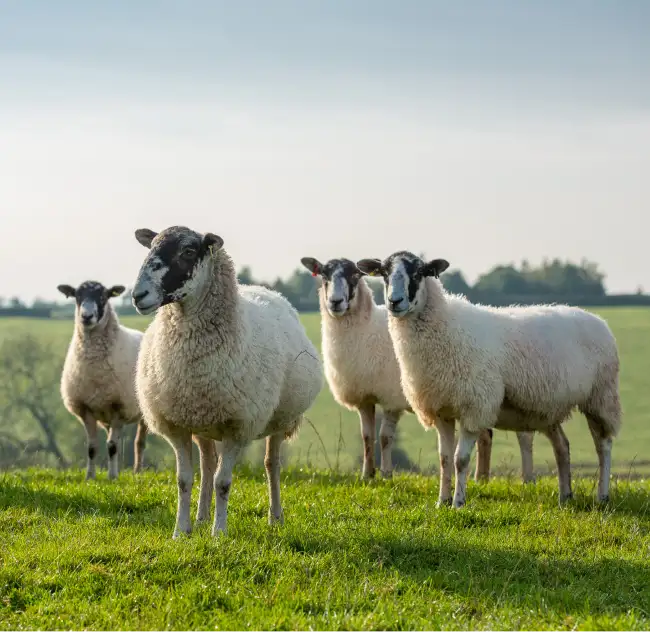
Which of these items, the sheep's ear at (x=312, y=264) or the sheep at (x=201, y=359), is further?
the sheep's ear at (x=312, y=264)

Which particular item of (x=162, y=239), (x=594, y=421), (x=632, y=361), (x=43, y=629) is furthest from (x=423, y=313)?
(x=632, y=361)

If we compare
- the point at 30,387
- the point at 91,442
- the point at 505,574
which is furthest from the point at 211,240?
the point at 30,387

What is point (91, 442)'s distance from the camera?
15.3 metres

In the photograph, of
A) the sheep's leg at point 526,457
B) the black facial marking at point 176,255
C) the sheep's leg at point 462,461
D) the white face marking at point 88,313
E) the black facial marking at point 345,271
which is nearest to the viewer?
the black facial marking at point 176,255

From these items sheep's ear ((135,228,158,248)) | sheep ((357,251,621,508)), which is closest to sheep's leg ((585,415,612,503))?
sheep ((357,251,621,508))

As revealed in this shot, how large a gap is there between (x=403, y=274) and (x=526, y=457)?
197 inches

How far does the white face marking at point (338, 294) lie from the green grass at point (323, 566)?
348 cm

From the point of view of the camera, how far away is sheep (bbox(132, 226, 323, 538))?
8508 mm

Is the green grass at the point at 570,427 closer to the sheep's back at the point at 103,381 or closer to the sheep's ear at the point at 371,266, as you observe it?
the sheep's back at the point at 103,381

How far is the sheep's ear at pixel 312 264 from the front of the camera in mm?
14414

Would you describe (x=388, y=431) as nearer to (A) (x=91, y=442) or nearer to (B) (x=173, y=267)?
(A) (x=91, y=442)

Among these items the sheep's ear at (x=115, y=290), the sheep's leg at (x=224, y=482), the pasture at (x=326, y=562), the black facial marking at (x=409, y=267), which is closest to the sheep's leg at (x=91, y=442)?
the sheep's ear at (x=115, y=290)

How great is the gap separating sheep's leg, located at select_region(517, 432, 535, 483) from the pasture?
227 cm

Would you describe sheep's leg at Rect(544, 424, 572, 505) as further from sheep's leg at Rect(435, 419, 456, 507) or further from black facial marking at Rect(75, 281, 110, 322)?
black facial marking at Rect(75, 281, 110, 322)
